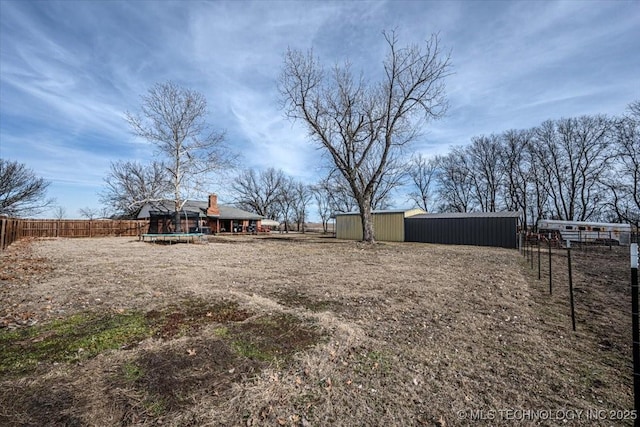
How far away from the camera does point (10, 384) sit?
2.61 metres

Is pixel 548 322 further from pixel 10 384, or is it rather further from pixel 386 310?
pixel 10 384

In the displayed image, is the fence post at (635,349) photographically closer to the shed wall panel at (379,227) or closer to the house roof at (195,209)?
the shed wall panel at (379,227)

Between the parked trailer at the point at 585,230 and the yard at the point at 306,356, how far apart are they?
25365mm

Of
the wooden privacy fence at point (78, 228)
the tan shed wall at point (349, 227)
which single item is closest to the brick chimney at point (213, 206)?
the wooden privacy fence at point (78, 228)

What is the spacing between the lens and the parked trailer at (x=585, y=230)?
2489 cm

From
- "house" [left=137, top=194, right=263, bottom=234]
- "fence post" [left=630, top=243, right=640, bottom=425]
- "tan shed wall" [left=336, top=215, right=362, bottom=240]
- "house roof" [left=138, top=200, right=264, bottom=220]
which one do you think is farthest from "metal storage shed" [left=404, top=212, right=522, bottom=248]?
"house roof" [left=138, top=200, right=264, bottom=220]

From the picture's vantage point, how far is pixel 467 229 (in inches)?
939

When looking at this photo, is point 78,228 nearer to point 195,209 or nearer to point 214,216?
point 195,209

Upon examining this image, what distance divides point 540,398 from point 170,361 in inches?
138

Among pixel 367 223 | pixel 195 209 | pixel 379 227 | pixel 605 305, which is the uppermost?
pixel 195 209

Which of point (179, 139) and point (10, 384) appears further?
point (179, 139)

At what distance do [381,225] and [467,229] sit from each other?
750 centimetres

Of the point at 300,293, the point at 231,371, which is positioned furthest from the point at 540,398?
the point at 300,293

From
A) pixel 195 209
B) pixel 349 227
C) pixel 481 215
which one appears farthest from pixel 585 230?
pixel 195 209
